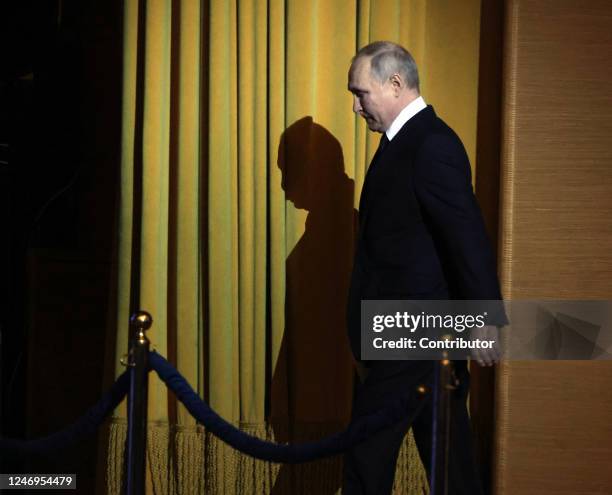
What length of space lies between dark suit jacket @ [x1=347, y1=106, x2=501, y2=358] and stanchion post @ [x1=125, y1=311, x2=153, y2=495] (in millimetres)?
595

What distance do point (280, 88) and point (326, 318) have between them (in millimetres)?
792

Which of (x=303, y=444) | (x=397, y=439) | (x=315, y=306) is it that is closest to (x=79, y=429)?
(x=303, y=444)

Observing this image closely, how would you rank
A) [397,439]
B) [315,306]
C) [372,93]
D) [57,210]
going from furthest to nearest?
1. [57,210]
2. [315,306]
3. [372,93]
4. [397,439]

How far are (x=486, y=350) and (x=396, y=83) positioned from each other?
76 cm

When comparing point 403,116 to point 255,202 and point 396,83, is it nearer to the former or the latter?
point 396,83

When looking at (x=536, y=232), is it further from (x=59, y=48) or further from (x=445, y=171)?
(x=59, y=48)

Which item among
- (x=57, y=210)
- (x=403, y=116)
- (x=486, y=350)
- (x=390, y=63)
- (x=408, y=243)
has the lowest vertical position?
(x=486, y=350)

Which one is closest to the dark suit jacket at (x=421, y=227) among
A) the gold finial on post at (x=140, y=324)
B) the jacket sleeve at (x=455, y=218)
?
the jacket sleeve at (x=455, y=218)

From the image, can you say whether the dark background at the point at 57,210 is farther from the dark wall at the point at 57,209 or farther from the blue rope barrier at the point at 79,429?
the blue rope barrier at the point at 79,429

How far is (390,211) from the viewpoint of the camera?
2.51m

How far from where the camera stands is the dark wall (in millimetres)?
3533

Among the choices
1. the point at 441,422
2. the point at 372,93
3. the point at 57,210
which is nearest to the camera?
the point at 441,422

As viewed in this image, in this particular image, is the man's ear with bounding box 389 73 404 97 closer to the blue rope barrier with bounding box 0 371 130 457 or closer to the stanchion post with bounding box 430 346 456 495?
the stanchion post with bounding box 430 346 456 495

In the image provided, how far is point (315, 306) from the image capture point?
3.24 m
